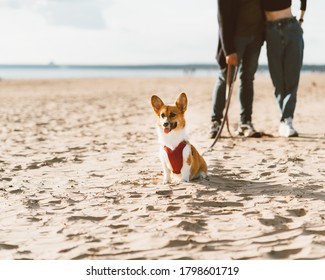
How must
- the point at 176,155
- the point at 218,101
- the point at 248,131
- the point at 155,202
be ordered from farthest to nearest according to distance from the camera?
the point at 248,131, the point at 218,101, the point at 176,155, the point at 155,202

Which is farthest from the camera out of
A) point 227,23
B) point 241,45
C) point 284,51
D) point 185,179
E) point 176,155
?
point 284,51

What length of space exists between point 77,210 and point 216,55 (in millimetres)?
3432

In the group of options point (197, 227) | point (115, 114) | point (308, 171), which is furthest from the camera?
point (115, 114)

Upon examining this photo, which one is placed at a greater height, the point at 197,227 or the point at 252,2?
the point at 252,2

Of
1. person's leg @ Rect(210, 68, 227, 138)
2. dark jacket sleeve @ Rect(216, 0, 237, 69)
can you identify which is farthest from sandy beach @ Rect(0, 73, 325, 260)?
dark jacket sleeve @ Rect(216, 0, 237, 69)

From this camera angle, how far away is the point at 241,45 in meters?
5.93

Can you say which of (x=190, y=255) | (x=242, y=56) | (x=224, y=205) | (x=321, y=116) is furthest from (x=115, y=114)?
(x=190, y=255)

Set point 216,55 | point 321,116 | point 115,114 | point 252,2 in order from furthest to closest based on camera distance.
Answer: point 115,114 → point 321,116 → point 216,55 → point 252,2

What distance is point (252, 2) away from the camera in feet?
19.1

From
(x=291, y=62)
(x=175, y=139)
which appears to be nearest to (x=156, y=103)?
(x=175, y=139)

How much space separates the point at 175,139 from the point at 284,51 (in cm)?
271

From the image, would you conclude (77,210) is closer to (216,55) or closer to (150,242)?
(150,242)

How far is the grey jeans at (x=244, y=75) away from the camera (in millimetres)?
5969

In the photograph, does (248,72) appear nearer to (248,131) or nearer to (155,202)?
(248,131)
